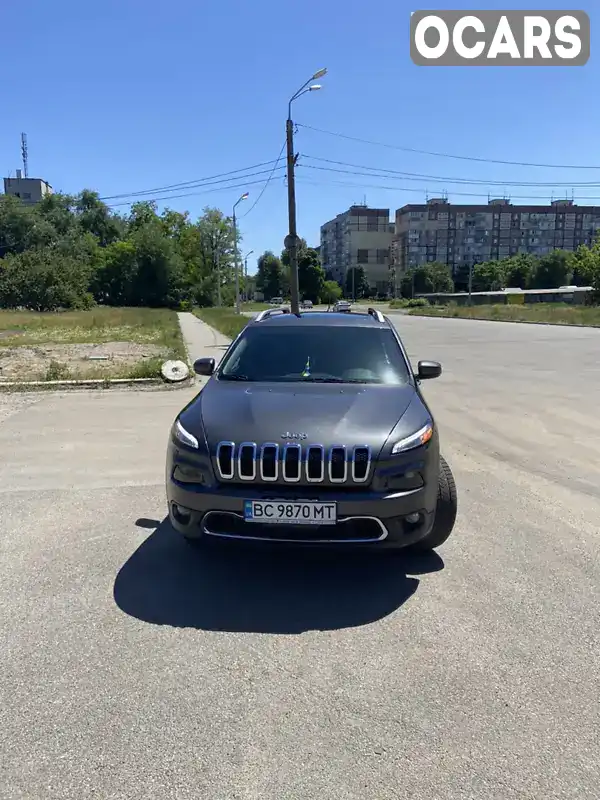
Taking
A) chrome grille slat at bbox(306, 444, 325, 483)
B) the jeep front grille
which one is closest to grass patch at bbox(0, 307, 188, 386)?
the jeep front grille

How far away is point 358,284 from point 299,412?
134 m

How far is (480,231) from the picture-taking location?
14350cm

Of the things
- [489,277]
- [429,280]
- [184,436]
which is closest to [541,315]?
[184,436]

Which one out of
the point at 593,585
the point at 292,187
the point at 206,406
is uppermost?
the point at 292,187

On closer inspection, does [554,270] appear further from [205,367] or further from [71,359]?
[205,367]

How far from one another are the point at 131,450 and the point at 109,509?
2.01m

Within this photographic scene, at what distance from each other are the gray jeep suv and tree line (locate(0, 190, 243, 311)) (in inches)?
2406

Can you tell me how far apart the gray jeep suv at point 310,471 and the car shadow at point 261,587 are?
25 centimetres

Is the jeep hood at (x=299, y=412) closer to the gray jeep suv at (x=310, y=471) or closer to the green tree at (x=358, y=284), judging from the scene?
the gray jeep suv at (x=310, y=471)

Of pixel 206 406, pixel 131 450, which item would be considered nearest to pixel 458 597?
pixel 206 406

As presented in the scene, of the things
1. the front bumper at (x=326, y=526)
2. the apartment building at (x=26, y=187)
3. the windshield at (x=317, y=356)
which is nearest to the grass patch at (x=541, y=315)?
the windshield at (x=317, y=356)

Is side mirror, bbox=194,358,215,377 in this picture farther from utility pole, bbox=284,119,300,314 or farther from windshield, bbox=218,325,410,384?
utility pole, bbox=284,119,300,314

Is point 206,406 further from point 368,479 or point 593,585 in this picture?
point 593,585

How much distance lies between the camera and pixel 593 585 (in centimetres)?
364
